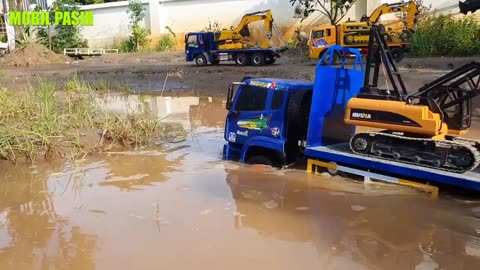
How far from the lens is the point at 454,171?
6570 millimetres

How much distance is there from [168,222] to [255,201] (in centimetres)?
136

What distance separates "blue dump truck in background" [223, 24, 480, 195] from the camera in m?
7.29

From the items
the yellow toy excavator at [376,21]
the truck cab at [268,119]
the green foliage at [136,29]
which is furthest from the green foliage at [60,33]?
the truck cab at [268,119]

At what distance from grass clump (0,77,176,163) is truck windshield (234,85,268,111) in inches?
117

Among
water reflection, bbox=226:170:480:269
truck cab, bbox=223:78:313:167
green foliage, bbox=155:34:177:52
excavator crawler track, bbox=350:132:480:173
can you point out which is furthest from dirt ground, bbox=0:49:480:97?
water reflection, bbox=226:170:480:269

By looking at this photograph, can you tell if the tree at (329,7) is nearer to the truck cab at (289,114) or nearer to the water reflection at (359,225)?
the truck cab at (289,114)

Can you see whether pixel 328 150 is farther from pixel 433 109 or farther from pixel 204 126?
pixel 204 126

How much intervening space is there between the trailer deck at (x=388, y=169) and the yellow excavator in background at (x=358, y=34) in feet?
48.9

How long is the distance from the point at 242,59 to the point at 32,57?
49.9 feet

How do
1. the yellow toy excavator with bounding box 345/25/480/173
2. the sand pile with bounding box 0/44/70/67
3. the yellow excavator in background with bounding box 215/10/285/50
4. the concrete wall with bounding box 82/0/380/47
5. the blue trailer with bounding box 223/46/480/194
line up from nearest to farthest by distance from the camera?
the yellow toy excavator with bounding box 345/25/480/173, the blue trailer with bounding box 223/46/480/194, the yellow excavator in background with bounding box 215/10/285/50, the concrete wall with bounding box 82/0/380/47, the sand pile with bounding box 0/44/70/67

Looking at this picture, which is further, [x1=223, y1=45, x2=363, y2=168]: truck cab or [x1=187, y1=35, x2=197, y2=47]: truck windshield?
[x1=187, y1=35, x2=197, y2=47]: truck windshield

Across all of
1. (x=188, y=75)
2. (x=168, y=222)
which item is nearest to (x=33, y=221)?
(x=168, y=222)

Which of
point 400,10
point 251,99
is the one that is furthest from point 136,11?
point 251,99

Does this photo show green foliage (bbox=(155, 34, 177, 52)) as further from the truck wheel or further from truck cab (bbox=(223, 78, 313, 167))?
truck cab (bbox=(223, 78, 313, 167))
